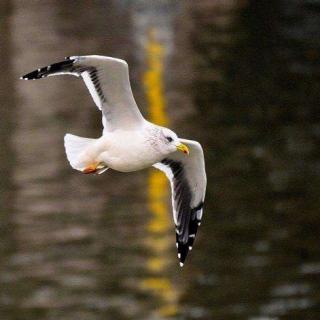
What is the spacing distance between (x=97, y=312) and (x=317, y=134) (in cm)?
345

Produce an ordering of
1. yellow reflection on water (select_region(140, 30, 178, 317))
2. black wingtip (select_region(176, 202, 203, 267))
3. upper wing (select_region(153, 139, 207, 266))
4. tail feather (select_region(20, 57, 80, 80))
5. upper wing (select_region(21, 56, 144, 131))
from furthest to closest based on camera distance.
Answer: yellow reflection on water (select_region(140, 30, 178, 317)) < black wingtip (select_region(176, 202, 203, 267)) < upper wing (select_region(153, 139, 207, 266)) < upper wing (select_region(21, 56, 144, 131)) < tail feather (select_region(20, 57, 80, 80))

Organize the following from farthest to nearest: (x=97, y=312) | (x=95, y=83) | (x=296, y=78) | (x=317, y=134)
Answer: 1. (x=296, y=78)
2. (x=317, y=134)
3. (x=97, y=312)
4. (x=95, y=83)

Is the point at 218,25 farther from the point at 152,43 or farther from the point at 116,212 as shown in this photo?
the point at 116,212

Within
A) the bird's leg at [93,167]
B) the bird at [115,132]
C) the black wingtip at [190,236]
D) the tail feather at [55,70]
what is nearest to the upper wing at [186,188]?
the black wingtip at [190,236]

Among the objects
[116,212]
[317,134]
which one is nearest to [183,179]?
[116,212]

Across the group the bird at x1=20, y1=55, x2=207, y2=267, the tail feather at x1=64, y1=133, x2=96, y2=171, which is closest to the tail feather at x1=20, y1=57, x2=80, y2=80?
the bird at x1=20, y1=55, x2=207, y2=267

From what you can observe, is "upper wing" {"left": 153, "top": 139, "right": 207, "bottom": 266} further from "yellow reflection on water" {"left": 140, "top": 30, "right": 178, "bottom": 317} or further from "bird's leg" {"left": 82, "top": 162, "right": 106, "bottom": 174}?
"yellow reflection on water" {"left": 140, "top": 30, "right": 178, "bottom": 317}

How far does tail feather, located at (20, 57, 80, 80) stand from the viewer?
28.9ft

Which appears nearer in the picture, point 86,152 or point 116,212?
point 86,152

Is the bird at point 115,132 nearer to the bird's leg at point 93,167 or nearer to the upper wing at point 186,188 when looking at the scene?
the bird's leg at point 93,167

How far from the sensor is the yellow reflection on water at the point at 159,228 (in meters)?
14.0

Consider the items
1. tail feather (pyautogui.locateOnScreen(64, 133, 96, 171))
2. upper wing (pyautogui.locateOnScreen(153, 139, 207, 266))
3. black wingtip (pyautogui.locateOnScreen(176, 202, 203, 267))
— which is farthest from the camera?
black wingtip (pyautogui.locateOnScreen(176, 202, 203, 267))

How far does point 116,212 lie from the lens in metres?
15.2

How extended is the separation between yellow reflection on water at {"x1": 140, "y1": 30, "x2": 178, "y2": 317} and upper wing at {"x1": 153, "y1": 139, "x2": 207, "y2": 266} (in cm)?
390
